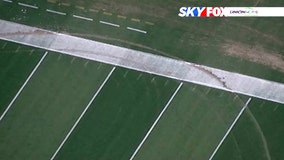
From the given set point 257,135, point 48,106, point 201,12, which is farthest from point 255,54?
point 48,106

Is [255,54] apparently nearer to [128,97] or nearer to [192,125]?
[192,125]

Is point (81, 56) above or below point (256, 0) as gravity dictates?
below

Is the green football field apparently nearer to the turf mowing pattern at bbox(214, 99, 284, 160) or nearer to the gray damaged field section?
the turf mowing pattern at bbox(214, 99, 284, 160)

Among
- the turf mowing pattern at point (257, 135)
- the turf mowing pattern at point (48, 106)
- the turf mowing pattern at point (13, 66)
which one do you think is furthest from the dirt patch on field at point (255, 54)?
the turf mowing pattern at point (13, 66)

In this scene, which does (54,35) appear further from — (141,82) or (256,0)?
(256,0)

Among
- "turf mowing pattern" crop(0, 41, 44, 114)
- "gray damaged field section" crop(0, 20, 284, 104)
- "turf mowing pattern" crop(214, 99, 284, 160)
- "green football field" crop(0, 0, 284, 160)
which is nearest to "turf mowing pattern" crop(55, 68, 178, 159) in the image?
"green football field" crop(0, 0, 284, 160)

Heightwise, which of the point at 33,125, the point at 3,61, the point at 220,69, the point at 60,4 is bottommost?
the point at 33,125

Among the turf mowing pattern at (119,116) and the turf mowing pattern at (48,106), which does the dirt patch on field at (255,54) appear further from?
the turf mowing pattern at (48,106)

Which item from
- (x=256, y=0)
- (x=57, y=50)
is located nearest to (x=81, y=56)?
(x=57, y=50)
